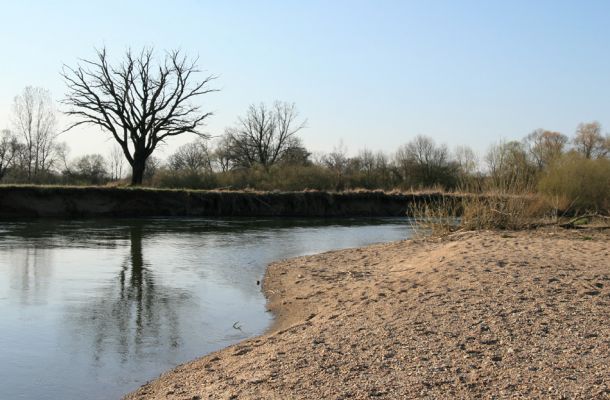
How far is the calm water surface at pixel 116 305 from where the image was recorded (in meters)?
7.02

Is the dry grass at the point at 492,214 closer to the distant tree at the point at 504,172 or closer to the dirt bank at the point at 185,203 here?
the distant tree at the point at 504,172

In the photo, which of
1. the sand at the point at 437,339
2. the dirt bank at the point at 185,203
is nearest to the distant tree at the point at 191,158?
the dirt bank at the point at 185,203

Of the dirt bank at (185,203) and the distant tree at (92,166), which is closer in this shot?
the dirt bank at (185,203)

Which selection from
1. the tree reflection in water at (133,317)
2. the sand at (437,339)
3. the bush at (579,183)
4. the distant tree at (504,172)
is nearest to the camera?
the sand at (437,339)

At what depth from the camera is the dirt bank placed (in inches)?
1299

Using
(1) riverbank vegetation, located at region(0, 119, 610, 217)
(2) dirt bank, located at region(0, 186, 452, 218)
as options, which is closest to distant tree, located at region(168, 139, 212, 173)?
(1) riverbank vegetation, located at region(0, 119, 610, 217)

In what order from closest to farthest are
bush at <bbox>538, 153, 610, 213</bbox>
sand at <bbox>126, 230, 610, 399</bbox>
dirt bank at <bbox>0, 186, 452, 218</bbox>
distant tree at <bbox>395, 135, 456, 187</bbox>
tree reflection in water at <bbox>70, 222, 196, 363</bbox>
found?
sand at <bbox>126, 230, 610, 399</bbox> < tree reflection in water at <bbox>70, 222, 196, 363</bbox> < bush at <bbox>538, 153, 610, 213</bbox> < dirt bank at <bbox>0, 186, 452, 218</bbox> < distant tree at <bbox>395, 135, 456, 187</bbox>

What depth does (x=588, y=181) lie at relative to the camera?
2525 centimetres

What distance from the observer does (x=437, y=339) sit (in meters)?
6.45

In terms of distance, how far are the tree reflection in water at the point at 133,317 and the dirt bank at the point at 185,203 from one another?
2169 centimetres

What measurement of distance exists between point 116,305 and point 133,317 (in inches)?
39.2

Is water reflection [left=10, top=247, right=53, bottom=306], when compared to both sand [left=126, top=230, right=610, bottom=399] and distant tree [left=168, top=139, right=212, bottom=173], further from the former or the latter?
distant tree [left=168, top=139, right=212, bottom=173]

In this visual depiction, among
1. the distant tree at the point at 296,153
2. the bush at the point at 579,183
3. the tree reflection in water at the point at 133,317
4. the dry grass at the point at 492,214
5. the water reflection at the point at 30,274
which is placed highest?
the distant tree at the point at 296,153

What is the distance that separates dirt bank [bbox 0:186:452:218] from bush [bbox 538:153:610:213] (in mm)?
12209
